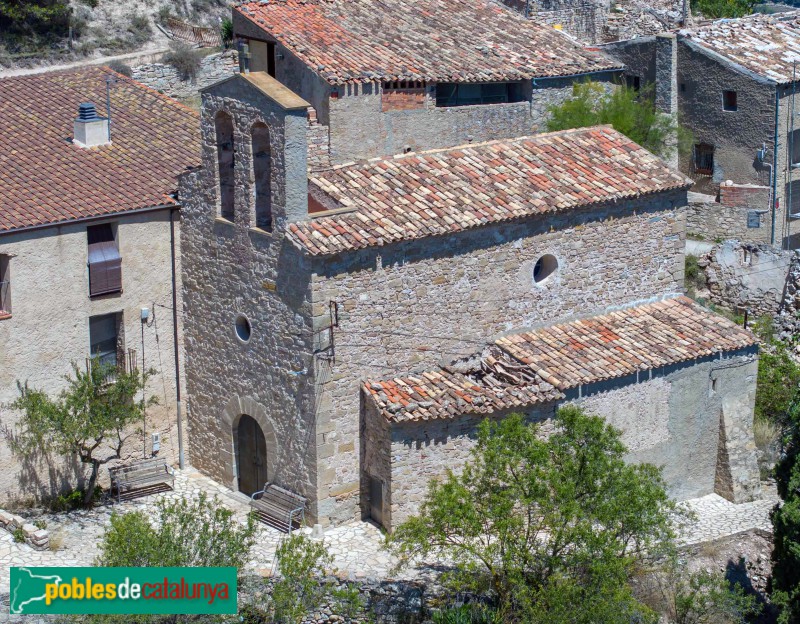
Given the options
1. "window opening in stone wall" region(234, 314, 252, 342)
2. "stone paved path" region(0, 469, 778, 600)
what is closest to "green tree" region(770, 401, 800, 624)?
"stone paved path" region(0, 469, 778, 600)

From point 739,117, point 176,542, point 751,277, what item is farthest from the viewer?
point 739,117

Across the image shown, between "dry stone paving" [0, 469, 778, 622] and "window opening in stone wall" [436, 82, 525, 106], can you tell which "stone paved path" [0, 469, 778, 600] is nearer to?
"dry stone paving" [0, 469, 778, 622]

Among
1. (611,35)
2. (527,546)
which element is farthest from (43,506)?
(611,35)

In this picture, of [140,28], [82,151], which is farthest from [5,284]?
[140,28]

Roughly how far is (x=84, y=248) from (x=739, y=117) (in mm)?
18093

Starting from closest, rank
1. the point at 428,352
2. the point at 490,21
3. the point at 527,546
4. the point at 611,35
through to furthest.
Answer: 1. the point at 527,546
2. the point at 428,352
3. the point at 490,21
4. the point at 611,35

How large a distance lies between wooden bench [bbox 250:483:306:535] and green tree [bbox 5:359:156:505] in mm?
2618

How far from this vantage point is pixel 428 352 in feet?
82.0

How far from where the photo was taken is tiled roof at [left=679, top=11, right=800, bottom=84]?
118ft

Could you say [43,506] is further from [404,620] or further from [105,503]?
[404,620]

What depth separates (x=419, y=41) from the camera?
3266 centimetres

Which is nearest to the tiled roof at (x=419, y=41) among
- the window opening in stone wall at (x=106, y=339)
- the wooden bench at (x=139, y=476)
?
the window opening in stone wall at (x=106, y=339)

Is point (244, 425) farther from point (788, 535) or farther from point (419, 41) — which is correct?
point (419, 41)

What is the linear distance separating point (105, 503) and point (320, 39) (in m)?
11.3
